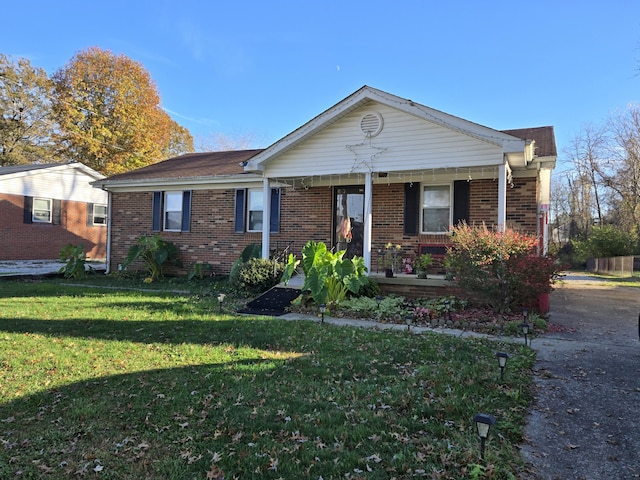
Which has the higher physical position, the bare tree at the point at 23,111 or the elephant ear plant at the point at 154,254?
the bare tree at the point at 23,111

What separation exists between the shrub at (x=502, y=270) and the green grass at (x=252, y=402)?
1.61m

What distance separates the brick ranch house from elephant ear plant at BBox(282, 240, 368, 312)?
46.0 inches

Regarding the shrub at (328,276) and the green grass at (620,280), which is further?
the green grass at (620,280)

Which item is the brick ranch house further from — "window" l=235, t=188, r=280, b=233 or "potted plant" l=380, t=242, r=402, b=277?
"potted plant" l=380, t=242, r=402, b=277

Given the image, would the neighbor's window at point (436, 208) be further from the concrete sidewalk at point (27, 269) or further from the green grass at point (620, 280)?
the concrete sidewalk at point (27, 269)

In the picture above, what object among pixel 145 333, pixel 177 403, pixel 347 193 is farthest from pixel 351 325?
pixel 347 193

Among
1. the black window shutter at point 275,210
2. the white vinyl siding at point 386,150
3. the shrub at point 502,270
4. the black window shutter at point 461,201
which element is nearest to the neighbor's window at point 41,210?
the black window shutter at point 275,210

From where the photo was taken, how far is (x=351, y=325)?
23.4ft

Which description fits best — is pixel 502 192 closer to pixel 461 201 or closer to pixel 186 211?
pixel 461 201

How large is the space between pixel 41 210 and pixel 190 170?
1137cm

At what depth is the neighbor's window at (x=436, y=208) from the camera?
10516mm

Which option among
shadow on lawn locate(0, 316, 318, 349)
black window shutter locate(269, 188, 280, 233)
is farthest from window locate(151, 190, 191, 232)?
shadow on lawn locate(0, 316, 318, 349)

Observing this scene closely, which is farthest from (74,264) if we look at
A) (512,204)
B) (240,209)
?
(512,204)

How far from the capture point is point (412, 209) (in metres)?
10.7
